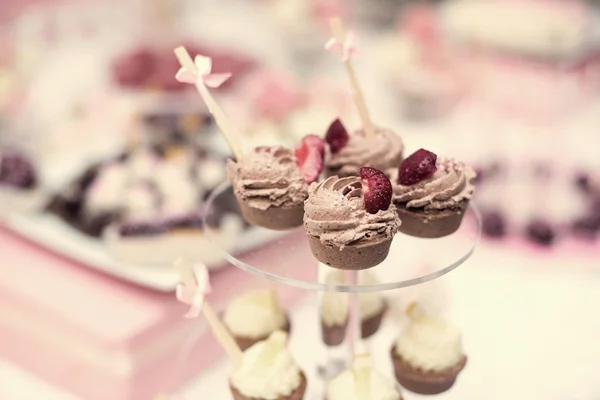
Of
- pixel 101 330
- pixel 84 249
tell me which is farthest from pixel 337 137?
pixel 84 249

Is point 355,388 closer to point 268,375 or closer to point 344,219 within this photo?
point 268,375

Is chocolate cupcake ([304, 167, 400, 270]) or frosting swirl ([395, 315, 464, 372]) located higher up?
chocolate cupcake ([304, 167, 400, 270])

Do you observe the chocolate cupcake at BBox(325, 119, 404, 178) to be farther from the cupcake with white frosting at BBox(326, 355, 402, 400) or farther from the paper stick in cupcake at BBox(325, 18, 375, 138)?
the cupcake with white frosting at BBox(326, 355, 402, 400)

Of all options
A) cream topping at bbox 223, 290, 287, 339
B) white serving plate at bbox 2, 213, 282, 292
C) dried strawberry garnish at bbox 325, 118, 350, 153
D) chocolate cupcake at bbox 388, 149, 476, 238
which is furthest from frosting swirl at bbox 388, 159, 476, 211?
white serving plate at bbox 2, 213, 282, 292

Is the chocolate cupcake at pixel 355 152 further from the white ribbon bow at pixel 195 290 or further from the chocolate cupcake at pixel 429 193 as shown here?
the white ribbon bow at pixel 195 290

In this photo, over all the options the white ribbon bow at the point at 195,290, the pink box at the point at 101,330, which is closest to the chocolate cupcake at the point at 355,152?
the white ribbon bow at the point at 195,290

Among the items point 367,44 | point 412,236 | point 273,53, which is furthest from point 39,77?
point 412,236
